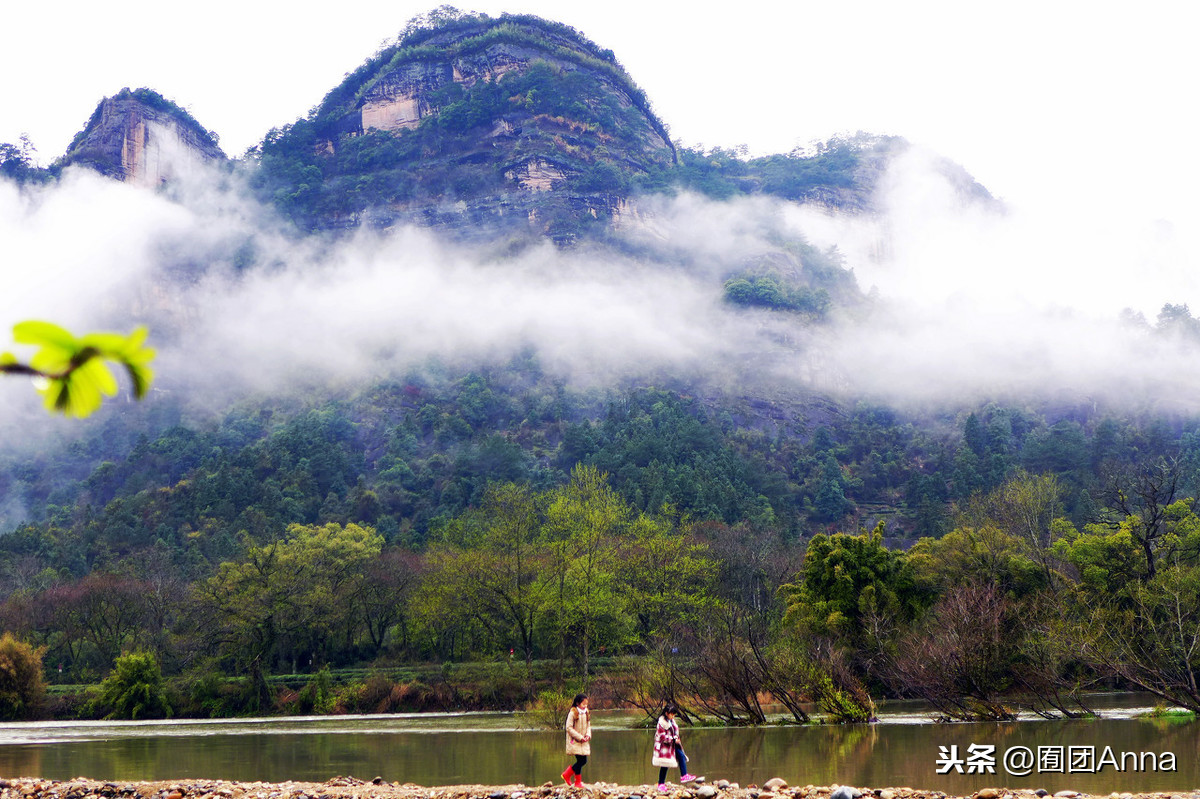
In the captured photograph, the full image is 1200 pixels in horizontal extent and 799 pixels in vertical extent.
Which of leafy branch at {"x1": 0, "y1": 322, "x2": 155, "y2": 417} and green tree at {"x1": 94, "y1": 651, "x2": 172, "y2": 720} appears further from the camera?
green tree at {"x1": 94, "y1": 651, "x2": 172, "y2": 720}

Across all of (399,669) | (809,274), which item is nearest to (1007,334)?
(809,274)

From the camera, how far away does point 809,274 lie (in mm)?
177375

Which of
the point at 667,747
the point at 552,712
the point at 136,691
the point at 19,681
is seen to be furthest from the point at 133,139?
the point at 667,747

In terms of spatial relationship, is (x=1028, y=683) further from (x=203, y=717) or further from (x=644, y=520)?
(x=203, y=717)

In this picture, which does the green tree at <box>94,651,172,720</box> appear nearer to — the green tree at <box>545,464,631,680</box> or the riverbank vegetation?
the riverbank vegetation

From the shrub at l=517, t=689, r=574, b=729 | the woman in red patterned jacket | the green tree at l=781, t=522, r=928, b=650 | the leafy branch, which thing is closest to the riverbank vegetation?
the green tree at l=781, t=522, r=928, b=650

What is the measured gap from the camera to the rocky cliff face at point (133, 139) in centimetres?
17862

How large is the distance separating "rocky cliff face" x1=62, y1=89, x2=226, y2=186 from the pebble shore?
184739 mm

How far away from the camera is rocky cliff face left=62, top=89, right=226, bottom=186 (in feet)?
586

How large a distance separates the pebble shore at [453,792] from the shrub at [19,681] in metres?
33.7

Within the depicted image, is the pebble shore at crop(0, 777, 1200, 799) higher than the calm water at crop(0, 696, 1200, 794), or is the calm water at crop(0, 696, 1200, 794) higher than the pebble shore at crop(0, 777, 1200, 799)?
the pebble shore at crop(0, 777, 1200, 799)

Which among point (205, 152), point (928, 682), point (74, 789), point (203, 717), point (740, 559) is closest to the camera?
point (74, 789)

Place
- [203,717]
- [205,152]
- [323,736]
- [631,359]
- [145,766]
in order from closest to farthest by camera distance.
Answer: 1. [145,766]
2. [323,736]
3. [203,717]
4. [631,359]
5. [205,152]

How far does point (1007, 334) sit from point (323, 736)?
6059 inches
